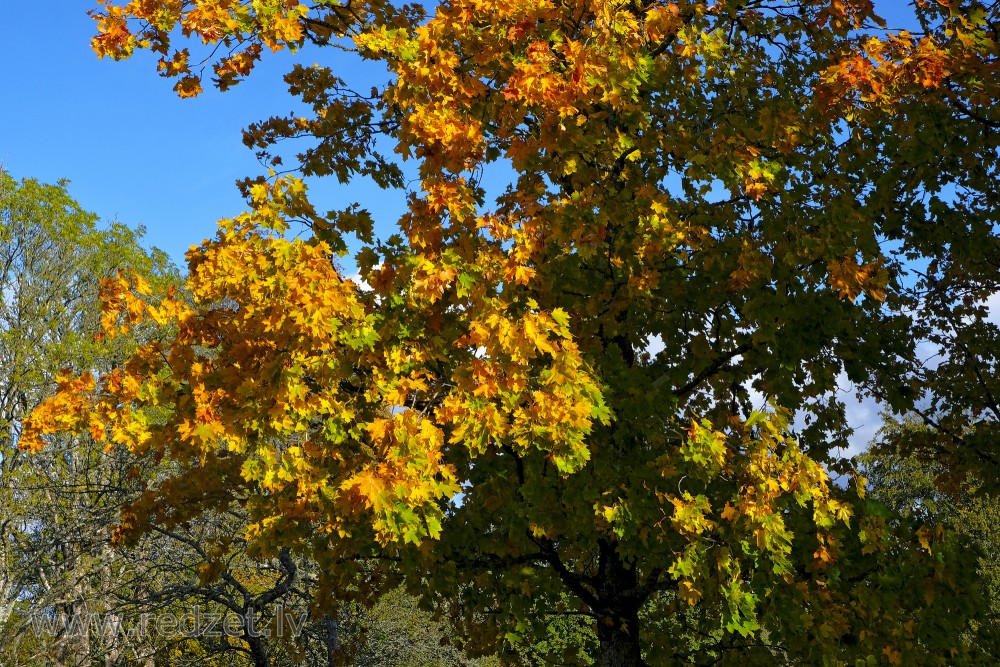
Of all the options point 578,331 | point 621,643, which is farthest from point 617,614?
→ point 578,331

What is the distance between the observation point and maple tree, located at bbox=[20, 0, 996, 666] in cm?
670

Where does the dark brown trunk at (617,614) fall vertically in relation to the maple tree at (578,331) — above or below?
below

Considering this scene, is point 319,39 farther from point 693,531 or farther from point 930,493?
point 930,493

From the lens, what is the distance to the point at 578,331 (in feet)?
27.5

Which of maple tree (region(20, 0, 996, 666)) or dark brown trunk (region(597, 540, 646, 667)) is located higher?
maple tree (region(20, 0, 996, 666))

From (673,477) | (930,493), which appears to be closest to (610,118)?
(673,477)

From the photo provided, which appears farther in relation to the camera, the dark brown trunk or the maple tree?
the dark brown trunk

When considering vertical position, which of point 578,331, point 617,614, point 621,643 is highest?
point 578,331

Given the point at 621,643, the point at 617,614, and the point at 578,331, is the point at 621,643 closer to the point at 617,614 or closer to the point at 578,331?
the point at 617,614

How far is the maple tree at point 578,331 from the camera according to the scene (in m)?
6.70

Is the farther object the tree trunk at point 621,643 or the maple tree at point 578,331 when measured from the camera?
the tree trunk at point 621,643

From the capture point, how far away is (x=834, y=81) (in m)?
7.70

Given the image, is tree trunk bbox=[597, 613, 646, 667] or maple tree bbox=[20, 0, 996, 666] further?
tree trunk bbox=[597, 613, 646, 667]

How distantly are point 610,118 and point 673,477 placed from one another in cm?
425
